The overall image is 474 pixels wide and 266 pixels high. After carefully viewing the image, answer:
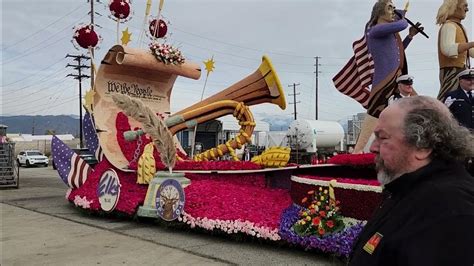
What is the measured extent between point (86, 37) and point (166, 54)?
76.5 inches

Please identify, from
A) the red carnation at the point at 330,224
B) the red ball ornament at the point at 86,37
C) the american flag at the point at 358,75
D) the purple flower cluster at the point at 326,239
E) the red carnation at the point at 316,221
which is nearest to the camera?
the purple flower cluster at the point at 326,239

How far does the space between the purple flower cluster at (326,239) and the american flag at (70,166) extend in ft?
19.3

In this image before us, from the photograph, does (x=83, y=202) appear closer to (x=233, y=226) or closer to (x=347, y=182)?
(x=233, y=226)

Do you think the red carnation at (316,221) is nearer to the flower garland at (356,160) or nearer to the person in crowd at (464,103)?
the flower garland at (356,160)

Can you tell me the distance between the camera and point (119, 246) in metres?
6.68

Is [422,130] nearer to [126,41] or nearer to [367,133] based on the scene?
[367,133]

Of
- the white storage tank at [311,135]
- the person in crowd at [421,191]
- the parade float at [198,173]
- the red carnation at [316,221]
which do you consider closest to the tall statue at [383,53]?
the parade float at [198,173]

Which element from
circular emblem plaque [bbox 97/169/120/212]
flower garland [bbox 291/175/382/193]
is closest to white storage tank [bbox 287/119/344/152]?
circular emblem plaque [bbox 97/169/120/212]

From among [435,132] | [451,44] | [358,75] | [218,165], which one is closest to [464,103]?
[451,44]

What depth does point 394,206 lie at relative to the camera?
166 centimetres

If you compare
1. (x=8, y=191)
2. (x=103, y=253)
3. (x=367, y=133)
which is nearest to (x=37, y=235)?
(x=103, y=253)

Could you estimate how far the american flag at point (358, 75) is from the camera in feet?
26.6

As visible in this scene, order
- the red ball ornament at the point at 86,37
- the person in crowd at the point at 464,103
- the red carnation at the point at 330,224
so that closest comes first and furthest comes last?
the person in crowd at the point at 464,103 → the red carnation at the point at 330,224 → the red ball ornament at the point at 86,37

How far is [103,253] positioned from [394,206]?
211 inches
